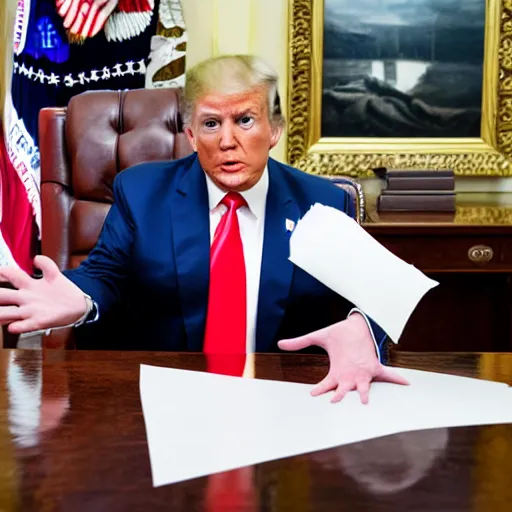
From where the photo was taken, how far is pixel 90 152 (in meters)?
2.29

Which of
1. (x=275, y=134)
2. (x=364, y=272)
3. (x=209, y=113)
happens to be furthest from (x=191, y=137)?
(x=364, y=272)

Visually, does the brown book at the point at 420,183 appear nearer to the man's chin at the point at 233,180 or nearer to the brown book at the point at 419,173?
the brown book at the point at 419,173

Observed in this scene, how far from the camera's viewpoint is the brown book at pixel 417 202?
121 inches

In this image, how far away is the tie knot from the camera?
6.02 feet

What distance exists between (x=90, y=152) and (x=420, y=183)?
1327 mm

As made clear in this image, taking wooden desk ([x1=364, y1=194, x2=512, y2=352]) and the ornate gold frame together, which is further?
the ornate gold frame

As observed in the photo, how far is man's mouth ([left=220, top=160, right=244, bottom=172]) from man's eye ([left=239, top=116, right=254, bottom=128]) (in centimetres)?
8

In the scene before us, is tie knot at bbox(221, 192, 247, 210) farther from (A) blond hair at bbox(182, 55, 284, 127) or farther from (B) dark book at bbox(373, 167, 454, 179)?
(B) dark book at bbox(373, 167, 454, 179)

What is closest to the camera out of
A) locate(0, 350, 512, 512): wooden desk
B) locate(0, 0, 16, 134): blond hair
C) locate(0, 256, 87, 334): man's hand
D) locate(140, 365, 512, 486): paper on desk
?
locate(0, 350, 512, 512): wooden desk

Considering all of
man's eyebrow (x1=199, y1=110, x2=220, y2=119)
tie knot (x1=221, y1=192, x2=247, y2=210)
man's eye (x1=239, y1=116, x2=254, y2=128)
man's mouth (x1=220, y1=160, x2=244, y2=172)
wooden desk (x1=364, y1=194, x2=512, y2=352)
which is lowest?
wooden desk (x1=364, y1=194, x2=512, y2=352)

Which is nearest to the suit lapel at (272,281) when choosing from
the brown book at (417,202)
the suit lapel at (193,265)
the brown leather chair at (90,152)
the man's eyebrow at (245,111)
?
the suit lapel at (193,265)

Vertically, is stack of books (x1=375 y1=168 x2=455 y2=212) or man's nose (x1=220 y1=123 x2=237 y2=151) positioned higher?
man's nose (x1=220 y1=123 x2=237 y2=151)

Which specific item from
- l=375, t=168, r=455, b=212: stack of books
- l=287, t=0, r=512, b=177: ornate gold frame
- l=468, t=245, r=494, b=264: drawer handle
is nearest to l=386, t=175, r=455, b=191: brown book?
l=375, t=168, r=455, b=212: stack of books

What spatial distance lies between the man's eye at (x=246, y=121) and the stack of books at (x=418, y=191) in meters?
1.38
